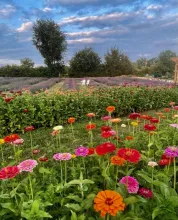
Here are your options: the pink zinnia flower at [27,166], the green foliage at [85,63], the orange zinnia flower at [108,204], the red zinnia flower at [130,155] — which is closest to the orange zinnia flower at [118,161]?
the red zinnia flower at [130,155]

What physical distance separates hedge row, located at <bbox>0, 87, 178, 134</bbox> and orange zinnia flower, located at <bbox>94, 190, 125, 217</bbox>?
441 centimetres

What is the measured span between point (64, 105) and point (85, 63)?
23017 mm

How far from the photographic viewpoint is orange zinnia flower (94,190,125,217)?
1121 millimetres

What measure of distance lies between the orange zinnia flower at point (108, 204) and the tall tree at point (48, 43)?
95.3ft

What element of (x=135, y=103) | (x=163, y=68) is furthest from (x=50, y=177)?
(x=163, y=68)

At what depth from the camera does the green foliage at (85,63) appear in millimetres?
28750

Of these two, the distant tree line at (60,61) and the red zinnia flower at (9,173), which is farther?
the distant tree line at (60,61)

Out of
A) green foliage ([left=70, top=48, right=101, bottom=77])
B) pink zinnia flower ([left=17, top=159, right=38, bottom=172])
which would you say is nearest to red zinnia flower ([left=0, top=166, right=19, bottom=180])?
pink zinnia flower ([left=17, top=159, right=38, bottom=172])

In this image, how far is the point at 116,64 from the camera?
29.1 metres

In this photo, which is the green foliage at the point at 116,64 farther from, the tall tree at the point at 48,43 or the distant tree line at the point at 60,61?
the tall tree at the point at 48,43

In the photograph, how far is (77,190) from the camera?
1843 mm

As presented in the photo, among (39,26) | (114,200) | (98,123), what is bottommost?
(98,123)

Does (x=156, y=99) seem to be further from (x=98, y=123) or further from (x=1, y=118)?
(x=1, y=118)

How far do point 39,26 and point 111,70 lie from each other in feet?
31.2
